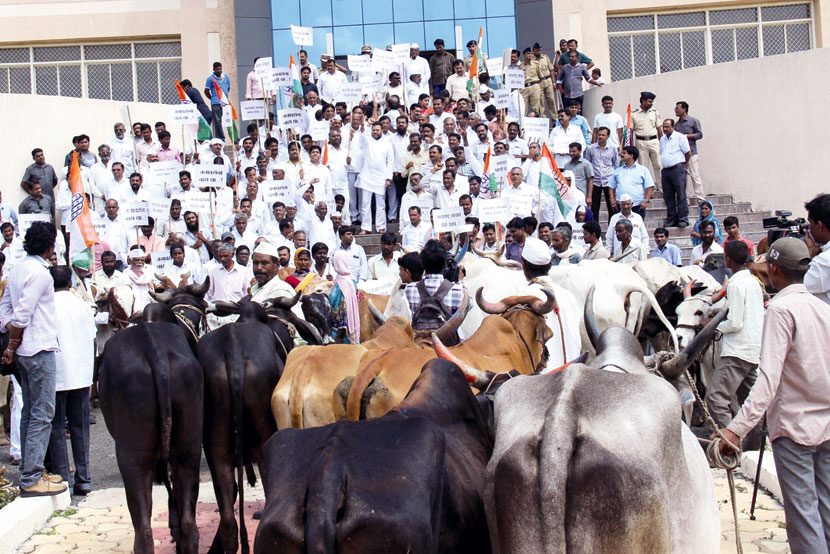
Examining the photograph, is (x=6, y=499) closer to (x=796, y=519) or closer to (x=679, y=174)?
(x=796, y=519)

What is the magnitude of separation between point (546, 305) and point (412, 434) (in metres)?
3.42

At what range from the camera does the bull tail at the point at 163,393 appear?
6.68 meters

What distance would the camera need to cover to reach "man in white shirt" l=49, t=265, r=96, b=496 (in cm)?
948

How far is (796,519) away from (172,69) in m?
27.1

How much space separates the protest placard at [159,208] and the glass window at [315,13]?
13759 mm

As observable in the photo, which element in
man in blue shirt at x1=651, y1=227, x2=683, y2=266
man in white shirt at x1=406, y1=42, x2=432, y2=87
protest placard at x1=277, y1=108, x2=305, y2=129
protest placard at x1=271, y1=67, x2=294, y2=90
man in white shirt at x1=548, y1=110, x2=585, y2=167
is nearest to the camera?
man in blue shirt at x1=651, y1=227, x2=683, y2=266

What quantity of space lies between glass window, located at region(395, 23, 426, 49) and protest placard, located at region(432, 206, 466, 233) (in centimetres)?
1513

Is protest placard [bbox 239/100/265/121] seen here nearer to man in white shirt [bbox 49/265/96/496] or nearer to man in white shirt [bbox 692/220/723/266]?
man in white shirt [bbox 692/220/723/266]

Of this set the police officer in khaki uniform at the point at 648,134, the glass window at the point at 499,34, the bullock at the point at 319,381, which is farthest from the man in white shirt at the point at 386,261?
the glass window at the point at 499,34

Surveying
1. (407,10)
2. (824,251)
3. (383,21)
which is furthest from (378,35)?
(824,251)

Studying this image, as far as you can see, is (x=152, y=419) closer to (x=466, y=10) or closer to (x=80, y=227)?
(x=80, y=227)

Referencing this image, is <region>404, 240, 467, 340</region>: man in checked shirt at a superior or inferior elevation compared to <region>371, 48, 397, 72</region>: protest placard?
inferior

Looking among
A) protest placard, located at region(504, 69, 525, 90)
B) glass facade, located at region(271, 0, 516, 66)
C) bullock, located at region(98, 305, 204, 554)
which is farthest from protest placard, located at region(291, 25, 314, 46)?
bullock, located at region(98, 305, 204, 554)

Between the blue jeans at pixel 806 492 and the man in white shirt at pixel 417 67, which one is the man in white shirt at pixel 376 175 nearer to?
the man in white shirt at pixel 417 67
